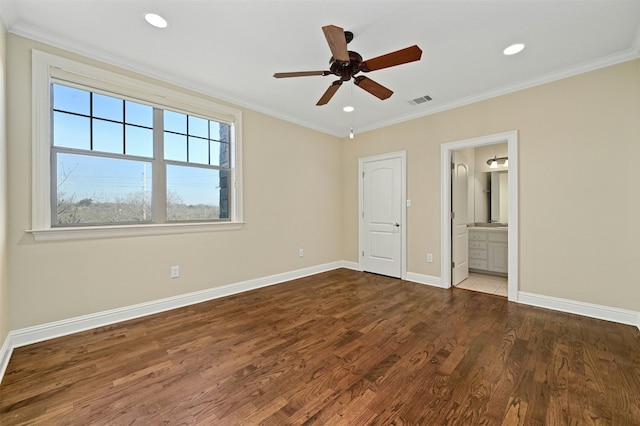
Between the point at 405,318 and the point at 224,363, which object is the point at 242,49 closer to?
the point at 224,363

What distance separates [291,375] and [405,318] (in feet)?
5.00

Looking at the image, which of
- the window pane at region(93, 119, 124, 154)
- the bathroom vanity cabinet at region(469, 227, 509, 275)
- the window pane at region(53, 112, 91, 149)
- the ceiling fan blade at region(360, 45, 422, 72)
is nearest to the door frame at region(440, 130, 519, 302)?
the bathroom vanity cabinet at region(469, 227, 509, 275)

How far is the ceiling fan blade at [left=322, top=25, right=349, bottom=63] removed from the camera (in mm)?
1747

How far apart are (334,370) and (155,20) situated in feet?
10.3

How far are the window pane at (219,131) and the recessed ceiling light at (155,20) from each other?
1453 millimetres

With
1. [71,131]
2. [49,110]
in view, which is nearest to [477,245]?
[71,131]

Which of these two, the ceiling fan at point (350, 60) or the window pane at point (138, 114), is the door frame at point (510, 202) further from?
the window pane at point (138, 114)

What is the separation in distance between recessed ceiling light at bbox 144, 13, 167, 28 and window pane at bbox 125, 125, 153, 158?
1.19m

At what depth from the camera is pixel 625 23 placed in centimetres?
228

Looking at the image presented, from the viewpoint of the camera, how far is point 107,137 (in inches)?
111

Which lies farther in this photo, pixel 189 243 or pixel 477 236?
pixel 477 236

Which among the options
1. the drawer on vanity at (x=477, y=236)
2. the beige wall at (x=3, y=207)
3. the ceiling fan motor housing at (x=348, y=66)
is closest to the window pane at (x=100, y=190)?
the beige wall at (x=3, y=207)

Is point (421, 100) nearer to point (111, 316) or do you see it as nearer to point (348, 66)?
point (348, 66)

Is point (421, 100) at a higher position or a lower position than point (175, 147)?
higher
